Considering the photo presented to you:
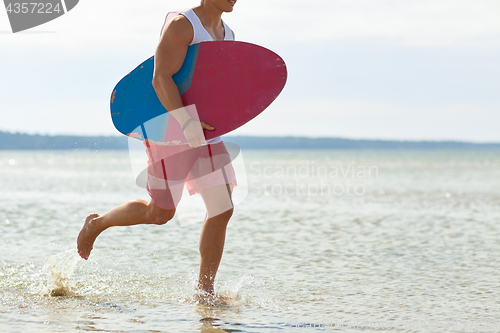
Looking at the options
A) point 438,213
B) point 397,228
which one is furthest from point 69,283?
point 438,213

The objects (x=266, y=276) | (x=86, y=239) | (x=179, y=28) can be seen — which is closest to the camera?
(x=179, y=28)

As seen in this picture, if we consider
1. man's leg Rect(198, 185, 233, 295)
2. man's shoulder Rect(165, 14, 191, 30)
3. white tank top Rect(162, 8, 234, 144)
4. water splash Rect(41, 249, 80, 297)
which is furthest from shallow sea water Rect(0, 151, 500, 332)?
man's shoulder Rect(165, 14, 191, 30)

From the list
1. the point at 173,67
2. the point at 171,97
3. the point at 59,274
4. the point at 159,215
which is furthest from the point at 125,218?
the point at 173,67

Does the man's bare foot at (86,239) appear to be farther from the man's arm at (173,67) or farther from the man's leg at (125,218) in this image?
the man's arm at (173,67)

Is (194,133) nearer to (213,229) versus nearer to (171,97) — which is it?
(171,97)

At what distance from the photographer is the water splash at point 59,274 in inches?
145

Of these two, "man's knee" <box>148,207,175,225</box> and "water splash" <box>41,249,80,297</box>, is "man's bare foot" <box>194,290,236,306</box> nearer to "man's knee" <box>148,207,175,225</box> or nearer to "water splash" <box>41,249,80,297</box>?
Answer: "man's knee" <box>148,207,175,225</box>

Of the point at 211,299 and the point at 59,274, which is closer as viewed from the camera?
the point at 211,299

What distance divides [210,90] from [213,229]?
2.68 ft

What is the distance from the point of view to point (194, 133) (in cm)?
318

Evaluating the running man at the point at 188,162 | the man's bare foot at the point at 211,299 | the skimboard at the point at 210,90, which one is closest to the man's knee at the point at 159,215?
the running man at the point at 188,162

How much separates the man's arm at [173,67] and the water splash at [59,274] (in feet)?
4.27

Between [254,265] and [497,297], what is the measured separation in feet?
6.11

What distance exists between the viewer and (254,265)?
477cm
